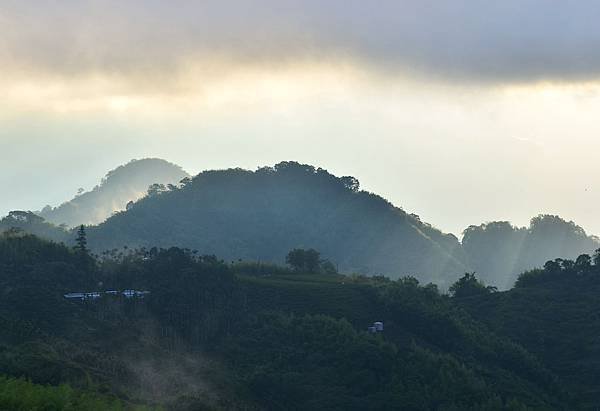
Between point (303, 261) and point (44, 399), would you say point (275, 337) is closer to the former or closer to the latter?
point (303, 261)

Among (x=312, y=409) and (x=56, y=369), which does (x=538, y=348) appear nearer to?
(x=312, y=409)

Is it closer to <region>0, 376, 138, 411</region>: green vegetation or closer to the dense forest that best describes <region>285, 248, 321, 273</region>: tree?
the dense forest

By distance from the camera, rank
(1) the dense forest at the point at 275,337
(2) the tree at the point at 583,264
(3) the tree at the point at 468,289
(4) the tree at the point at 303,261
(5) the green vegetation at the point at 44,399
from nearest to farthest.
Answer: (5) the green vegetation at the point at 44,399, (1) the dense forest at the point at 275,337, (3) the tree at the point at 468,289, (2) the tree at the point at 583,264, (4) the tree at the point at 303,261

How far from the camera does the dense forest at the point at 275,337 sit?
319ft

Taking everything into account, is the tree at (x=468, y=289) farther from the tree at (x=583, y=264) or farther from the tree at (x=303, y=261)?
the tree at (x=303, y=261)

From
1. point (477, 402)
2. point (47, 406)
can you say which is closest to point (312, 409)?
point (477, 402)

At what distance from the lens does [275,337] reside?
117688mm

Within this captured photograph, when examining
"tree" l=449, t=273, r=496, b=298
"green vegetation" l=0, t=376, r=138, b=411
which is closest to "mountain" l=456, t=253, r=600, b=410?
"tree" l=449, t=273, r=496, b=298

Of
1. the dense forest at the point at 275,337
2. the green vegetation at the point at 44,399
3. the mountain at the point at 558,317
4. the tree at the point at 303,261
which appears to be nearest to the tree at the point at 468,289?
the dense forest at the point at 275,337

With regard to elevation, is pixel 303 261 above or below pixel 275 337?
above

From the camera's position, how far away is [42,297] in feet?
377

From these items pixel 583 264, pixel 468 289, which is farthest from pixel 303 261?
pixel 583 264

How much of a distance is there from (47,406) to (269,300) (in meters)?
62.8

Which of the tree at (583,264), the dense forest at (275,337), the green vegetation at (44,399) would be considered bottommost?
the green vegetation at (44,399)
